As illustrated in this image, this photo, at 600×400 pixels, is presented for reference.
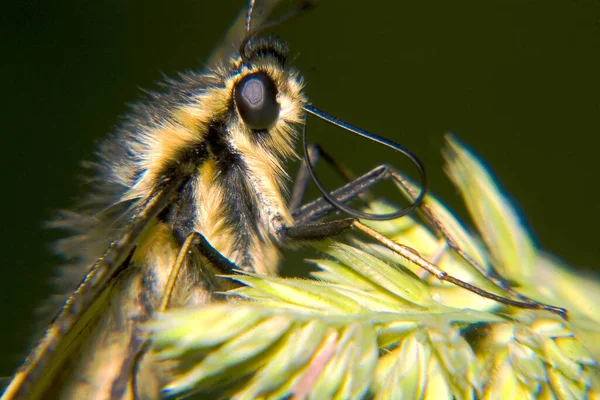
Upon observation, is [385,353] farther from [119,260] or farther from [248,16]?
[248,16]

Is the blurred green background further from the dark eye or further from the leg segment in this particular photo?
the leg segment

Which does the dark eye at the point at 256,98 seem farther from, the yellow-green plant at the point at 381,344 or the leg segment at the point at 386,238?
the yellow-green plant at the point at 381,344

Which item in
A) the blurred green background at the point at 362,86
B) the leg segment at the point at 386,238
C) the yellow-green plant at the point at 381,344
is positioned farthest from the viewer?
the blurred green background at the point at 362,86

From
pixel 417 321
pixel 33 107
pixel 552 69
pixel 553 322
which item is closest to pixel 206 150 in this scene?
pixel 417 321

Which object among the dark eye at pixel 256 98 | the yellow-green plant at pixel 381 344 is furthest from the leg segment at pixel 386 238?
the dark eye at pixel 256 98

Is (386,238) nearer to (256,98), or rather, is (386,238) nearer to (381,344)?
(381,344)

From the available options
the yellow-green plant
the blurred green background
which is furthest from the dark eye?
the yellow-green plant

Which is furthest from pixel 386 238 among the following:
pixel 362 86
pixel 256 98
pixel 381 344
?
pixel 362 86
